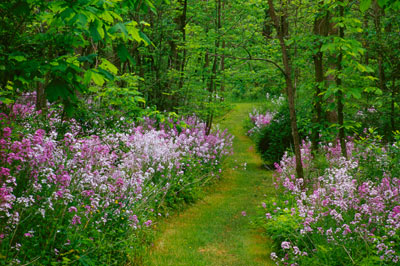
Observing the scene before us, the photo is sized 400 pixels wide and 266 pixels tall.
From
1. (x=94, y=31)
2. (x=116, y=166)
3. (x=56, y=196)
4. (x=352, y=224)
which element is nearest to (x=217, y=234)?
(x=116, y=166)

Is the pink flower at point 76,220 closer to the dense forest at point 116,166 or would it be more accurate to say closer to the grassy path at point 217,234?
the dense forest at point 116,166

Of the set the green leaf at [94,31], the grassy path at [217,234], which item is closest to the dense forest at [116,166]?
the green leaf at [94,31]

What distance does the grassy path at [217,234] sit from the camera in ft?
18.0

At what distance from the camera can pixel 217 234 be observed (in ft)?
21.6

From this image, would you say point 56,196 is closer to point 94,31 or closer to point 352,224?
point 94,31

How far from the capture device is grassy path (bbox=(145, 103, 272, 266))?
5.48 metres

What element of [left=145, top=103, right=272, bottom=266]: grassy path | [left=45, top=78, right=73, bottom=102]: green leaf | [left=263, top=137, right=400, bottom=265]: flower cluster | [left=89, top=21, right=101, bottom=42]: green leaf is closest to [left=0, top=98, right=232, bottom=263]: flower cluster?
[left=145, top=103, right=272, bottom=266]: grassy path

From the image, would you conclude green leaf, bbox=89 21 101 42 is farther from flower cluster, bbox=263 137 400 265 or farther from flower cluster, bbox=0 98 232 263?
flower cluster, bbox=263 137 400 265

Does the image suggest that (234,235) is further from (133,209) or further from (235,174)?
(235,174)

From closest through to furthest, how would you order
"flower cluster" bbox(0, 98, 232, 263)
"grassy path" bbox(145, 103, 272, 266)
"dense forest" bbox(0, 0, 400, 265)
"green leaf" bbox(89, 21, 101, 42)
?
"green leaf" bbox(89, 21, 101, 42), "dense forest" bbox(0, 0, 400, 265), "flower cluster" bbox(0, 98, 232, 263), "grassy path" bbox(145, 103, 272, 266)

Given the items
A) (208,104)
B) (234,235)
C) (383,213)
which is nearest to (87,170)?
(234,235)

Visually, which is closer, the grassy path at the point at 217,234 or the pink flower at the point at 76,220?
the pink flower at the point at 76,220

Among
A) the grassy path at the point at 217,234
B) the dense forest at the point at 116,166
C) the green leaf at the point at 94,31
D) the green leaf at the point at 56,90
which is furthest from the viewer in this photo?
the grassy path at the point at 217,234

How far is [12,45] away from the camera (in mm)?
4324
